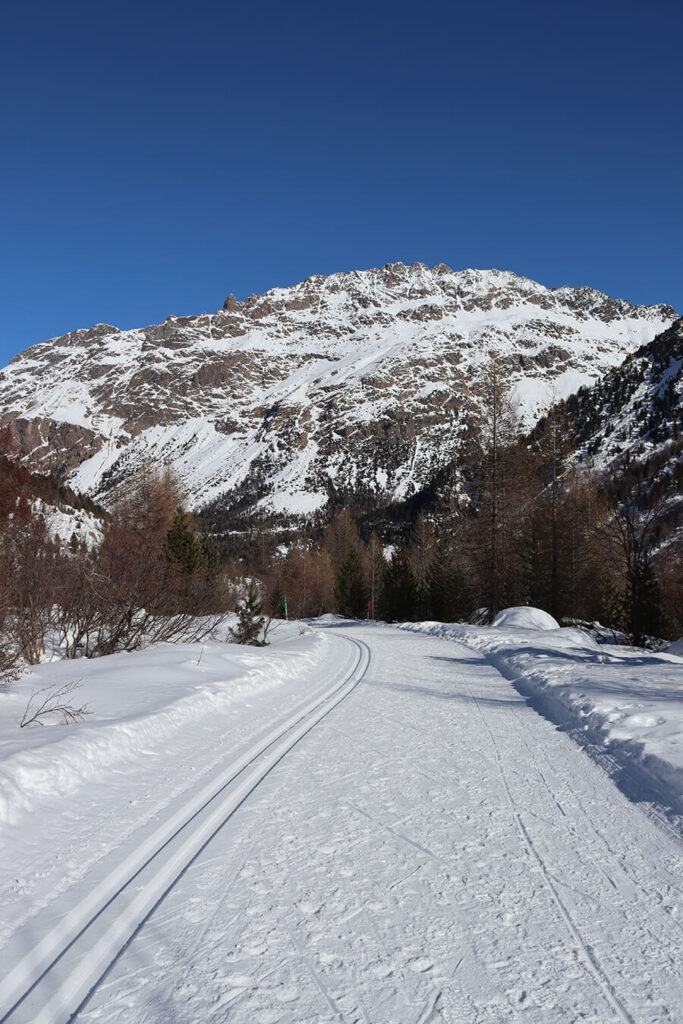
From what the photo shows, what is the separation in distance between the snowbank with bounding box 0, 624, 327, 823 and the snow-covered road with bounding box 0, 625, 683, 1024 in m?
1.22

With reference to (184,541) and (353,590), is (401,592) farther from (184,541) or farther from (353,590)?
(184,541)

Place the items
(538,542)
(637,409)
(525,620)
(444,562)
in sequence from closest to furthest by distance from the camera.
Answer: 1. (525,620)
2. (538,542)
3. (444,562)
4. (637,409)

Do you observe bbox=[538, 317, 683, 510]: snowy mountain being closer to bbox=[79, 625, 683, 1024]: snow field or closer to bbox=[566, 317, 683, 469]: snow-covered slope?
bbox=[566, 317, 683, 469]: snow-covered slope

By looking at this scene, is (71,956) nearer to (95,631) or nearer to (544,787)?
(544,787)

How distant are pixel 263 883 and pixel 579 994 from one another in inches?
69.4

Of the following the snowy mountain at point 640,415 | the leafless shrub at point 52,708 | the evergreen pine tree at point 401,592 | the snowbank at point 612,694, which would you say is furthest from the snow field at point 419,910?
the snowy mountain at point 640,415

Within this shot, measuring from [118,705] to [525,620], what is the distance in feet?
56.8

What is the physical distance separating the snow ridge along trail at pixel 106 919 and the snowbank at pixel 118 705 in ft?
4.11

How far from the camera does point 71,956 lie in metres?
2.79

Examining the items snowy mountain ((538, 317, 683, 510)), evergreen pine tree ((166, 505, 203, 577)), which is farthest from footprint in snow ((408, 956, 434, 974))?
snowy mountain ((538, 317, 683, 510))

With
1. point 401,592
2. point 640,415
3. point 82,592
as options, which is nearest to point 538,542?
point 401,592

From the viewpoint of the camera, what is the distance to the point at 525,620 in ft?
72.5

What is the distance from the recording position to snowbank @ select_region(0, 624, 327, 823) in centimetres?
507

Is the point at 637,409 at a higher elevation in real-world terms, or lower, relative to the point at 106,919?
higher
